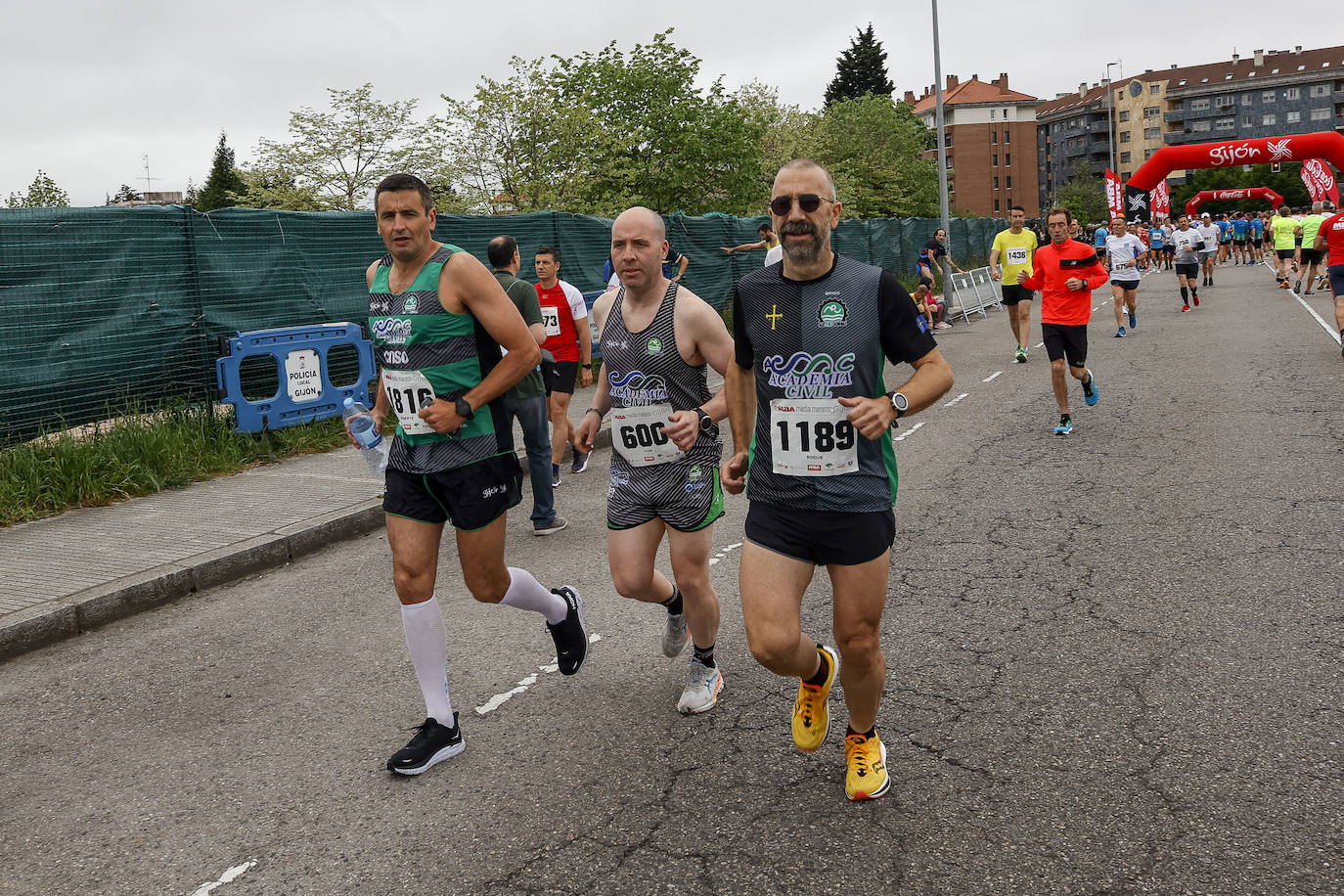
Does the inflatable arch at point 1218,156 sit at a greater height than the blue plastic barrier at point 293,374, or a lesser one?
greater

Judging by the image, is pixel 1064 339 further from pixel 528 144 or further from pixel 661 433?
pixel 528 144

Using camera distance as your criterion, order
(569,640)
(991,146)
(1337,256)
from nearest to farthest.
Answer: (569,640), (1337,256), (991,146)

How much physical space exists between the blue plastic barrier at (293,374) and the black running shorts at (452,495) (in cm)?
656

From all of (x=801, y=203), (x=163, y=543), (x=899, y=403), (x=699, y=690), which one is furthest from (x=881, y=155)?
(x=899, y=403)

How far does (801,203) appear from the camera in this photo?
333 cm

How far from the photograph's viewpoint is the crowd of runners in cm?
338

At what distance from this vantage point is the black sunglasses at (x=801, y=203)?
333 cm

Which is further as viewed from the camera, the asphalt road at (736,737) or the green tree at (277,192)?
the green tree at (277,192)

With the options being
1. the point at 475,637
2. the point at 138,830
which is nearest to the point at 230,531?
the point at 475,637

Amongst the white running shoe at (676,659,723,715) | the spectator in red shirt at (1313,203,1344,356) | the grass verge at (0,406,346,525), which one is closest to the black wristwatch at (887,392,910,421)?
the white running shoe at (676,659,723,715)

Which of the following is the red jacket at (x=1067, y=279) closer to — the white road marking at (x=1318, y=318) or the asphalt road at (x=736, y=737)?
the asphalt road at (x=736, y=737)

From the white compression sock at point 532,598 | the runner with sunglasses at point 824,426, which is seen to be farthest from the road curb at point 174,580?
the runner with sunglasses at point 824,426

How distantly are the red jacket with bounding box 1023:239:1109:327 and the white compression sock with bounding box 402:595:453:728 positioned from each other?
734 cm

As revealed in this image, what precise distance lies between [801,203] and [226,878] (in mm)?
2567
